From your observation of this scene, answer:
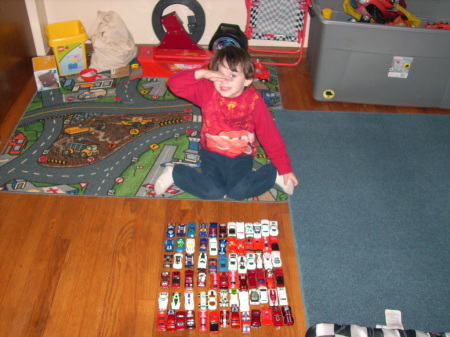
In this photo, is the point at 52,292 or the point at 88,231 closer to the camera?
the point at 52,292

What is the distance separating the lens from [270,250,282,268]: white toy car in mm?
1762

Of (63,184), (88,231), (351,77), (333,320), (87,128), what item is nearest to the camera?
(333,320)

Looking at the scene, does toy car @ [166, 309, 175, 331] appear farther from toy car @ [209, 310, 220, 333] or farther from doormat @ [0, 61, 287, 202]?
doormat @ [0, 61, 287, 202]

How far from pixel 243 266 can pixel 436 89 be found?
1.58 meters

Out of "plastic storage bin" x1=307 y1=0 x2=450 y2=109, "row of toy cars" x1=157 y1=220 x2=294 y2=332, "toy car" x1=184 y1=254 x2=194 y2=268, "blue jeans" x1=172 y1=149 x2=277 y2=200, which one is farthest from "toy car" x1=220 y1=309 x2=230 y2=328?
"plastic storage bin" x1=307 y1=0 x2=450 y2=109

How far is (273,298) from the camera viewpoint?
166cm

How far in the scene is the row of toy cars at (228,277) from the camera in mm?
1594

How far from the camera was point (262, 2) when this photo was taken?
2.66 m

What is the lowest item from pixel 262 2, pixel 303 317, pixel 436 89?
pixel 303 317

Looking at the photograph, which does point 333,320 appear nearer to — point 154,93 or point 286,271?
point 286,271

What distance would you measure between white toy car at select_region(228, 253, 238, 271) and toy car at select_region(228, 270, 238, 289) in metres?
0.01

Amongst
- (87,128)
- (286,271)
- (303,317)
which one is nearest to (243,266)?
(286,271)

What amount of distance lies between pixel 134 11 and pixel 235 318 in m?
2.11

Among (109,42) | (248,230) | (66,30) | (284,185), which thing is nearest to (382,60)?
(284,185)
